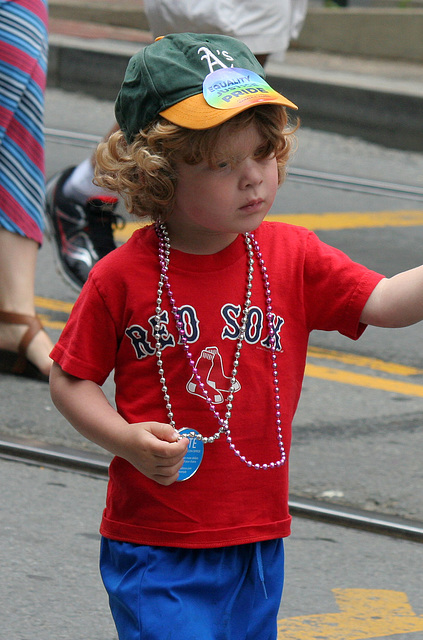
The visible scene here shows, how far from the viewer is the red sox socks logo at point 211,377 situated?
193 cm

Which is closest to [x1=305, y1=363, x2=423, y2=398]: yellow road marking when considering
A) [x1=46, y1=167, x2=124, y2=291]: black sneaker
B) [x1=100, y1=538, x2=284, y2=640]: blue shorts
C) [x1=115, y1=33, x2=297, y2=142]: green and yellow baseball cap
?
[x1=46, y1=167, x2=124, y2=291]: black sneaker

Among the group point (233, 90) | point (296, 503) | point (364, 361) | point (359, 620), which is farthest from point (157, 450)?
point (364, 361)

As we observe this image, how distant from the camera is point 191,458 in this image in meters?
1.91

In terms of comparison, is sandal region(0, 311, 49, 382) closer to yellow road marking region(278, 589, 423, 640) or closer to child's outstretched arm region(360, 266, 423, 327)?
yellow road marking region(278, 589, 423, 640)

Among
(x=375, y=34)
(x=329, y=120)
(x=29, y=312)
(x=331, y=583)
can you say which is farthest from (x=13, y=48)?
(x=375, y=34)

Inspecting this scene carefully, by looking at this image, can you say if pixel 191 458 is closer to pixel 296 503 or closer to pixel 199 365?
pixel 199 365

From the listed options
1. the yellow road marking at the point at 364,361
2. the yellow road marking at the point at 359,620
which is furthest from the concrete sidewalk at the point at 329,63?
the yellow road marking at the point at 359,620

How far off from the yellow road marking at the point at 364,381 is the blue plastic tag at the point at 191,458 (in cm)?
226

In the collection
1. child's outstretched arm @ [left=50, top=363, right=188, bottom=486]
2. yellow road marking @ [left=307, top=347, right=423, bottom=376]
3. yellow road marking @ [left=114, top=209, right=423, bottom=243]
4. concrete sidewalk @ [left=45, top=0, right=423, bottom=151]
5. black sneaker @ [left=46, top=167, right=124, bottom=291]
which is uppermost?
child's outstretched arm @ [left=50, top=363, right=188, bottom=486]

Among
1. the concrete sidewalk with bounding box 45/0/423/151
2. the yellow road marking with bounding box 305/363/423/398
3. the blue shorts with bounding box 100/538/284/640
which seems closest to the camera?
the blue shorts with bounding box 100/538/284/640

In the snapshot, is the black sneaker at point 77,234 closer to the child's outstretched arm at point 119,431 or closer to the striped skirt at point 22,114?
the striped skirt at point 22,114

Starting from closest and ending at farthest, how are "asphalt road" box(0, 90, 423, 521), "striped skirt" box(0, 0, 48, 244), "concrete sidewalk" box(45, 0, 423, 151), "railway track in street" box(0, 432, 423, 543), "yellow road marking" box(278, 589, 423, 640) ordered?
"yellow road marking" box(278, 589, 423, 640), "railway track in street" box(0, 432, 423, 543), "asphalt road" box(0, 90, 423, 521), "striped skirt" box(0, 0, 48, 244), "concrete sidewalk" box(45, 0, 423, 151)

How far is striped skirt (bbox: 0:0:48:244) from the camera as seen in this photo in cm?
390

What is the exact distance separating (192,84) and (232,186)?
0.16 metres
